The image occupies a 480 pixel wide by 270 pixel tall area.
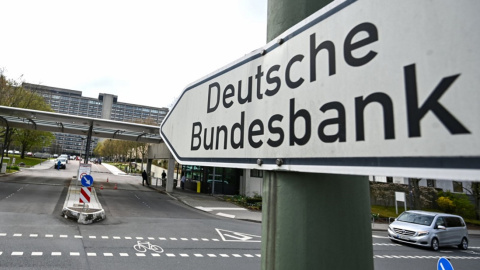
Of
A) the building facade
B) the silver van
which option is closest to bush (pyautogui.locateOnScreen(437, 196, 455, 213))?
the silver van

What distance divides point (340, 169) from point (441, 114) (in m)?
0.35

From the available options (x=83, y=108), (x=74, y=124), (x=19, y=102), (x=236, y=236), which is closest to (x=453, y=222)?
(x=236, y=236)

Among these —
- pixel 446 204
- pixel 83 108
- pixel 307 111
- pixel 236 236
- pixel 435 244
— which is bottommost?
pixel 435 244

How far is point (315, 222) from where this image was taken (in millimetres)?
1104

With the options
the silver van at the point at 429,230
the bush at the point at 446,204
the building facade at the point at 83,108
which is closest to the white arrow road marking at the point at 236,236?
the silver van at the point at 429,230

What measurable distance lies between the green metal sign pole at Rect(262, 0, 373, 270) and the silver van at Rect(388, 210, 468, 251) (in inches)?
503

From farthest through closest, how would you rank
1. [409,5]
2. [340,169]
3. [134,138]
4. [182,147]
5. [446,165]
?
[134,138], [182,147], [340,169], [409,5], [446,165]

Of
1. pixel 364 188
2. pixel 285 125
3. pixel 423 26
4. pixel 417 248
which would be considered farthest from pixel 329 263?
pixel 417 248

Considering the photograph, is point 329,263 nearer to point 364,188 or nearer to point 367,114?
point 364,188

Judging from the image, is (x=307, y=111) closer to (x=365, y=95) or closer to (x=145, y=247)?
(x=365, y=95)

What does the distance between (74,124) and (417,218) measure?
24619mm

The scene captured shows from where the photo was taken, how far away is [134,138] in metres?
25.6

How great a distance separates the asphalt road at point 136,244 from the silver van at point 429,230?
16.7 inches

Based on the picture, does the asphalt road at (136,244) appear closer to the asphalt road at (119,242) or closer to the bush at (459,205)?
the asphalt road at (119,242)
